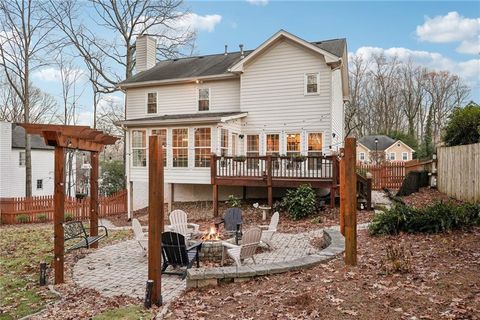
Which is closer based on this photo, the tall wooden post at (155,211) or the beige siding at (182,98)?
the tall wooden post at (155,211)

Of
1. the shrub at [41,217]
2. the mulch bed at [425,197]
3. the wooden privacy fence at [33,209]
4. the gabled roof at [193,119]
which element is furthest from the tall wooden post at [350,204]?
the shrub at [41,217]

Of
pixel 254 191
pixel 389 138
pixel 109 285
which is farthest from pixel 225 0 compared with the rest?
pixel 389 138

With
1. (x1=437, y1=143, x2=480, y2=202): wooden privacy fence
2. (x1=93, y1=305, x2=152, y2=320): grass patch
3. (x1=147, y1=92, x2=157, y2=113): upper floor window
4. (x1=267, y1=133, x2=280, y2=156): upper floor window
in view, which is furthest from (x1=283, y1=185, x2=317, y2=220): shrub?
(x1=147, y1=92, x2=157, y2=113): upper floor window

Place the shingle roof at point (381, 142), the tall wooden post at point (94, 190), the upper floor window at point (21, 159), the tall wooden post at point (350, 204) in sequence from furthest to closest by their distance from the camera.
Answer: the shingle roof at point (381, 142) < the upper floor window at point (21, 159) < the tall wooden post at point (94, 190) < the tall wooden post at point (350, 204)

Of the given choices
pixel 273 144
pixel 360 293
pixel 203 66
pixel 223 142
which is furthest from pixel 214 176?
pixel 360 293

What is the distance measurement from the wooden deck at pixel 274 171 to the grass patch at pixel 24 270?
4733 millimetres

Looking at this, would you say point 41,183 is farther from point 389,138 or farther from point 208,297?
point 389,138

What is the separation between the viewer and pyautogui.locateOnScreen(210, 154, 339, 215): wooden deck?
13.7m

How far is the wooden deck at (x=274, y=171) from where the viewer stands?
13.7m

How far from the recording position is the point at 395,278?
17.2 feet

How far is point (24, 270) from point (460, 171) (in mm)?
13709

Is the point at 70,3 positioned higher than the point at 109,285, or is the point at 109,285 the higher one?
the point at 70,3

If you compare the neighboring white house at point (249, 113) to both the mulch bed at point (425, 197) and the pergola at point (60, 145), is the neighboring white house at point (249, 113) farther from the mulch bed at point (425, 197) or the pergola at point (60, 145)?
the pergola at point (60, 145)

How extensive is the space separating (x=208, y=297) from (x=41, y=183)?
2786cm
